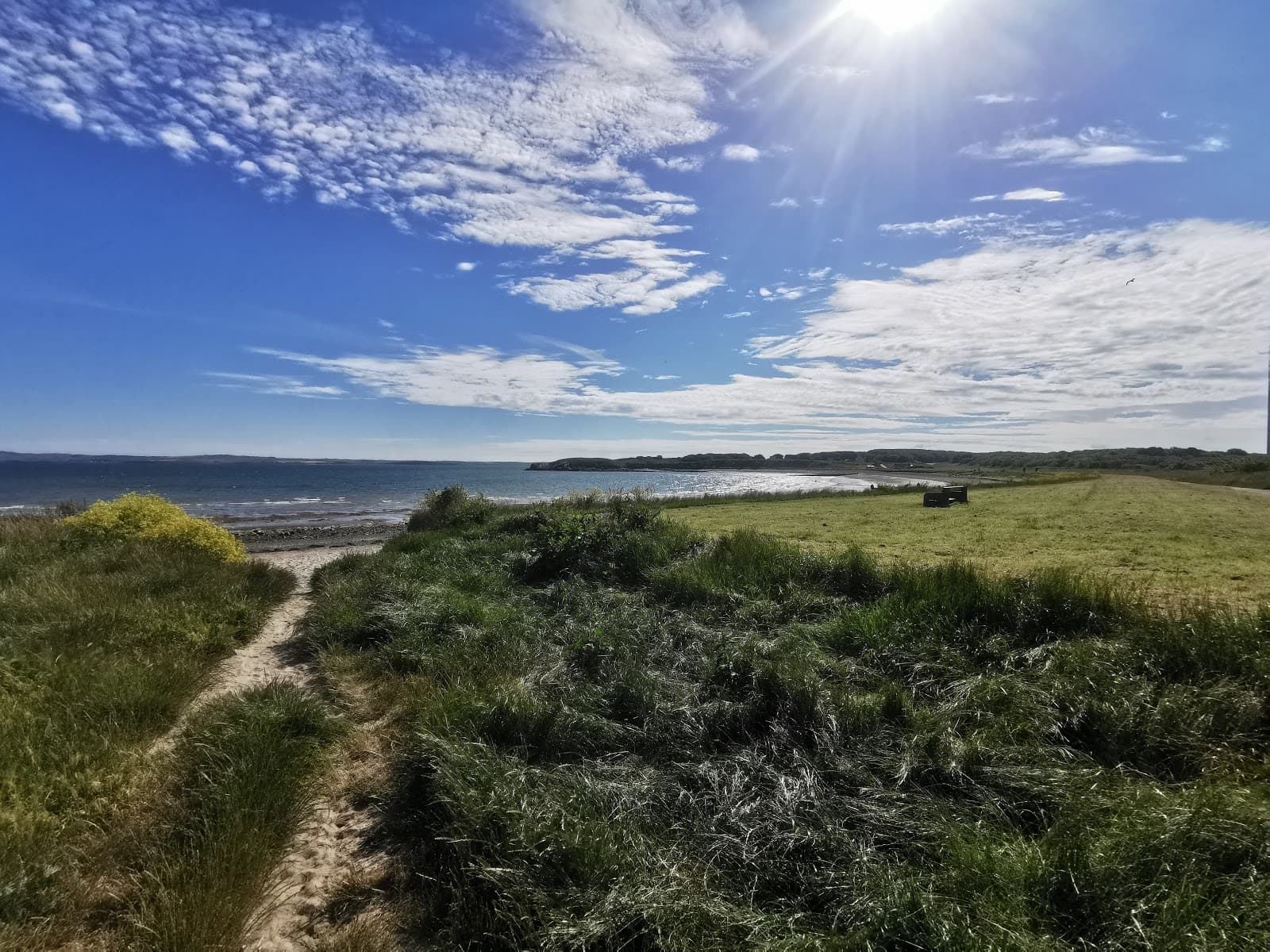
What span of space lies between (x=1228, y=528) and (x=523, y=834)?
1612 cm

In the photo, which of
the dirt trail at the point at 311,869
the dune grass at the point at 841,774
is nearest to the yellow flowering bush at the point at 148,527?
the dune grass at the point at 841,774

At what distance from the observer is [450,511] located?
20.9 meters

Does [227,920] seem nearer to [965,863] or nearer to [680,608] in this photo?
[965,863]

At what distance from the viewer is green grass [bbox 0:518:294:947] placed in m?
3.18

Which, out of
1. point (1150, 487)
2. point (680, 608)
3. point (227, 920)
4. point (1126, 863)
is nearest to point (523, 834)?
point (227, 920)

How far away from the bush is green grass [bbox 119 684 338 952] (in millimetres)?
14632

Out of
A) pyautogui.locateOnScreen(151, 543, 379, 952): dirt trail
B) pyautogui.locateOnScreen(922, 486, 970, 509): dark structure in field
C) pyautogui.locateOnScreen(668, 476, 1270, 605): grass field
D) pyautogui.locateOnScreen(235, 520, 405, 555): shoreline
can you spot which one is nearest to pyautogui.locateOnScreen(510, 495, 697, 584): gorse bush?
pyautogui.locateOnScreen(668, 476, 1270, 605): grass field

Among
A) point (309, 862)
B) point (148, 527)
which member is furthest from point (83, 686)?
point (148, 527)

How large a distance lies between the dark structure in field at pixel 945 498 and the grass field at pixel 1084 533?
58 cm

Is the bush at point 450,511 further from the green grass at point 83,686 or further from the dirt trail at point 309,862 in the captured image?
the dirt trail at point 309,862

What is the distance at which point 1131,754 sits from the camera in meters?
4.19

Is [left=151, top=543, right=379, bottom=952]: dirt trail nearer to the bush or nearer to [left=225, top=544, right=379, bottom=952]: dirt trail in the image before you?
[left=225, top=544, right=379, bottom=952]: dirt trail

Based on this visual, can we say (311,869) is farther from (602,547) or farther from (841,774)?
(602,547)

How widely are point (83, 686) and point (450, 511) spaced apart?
1596 cm
